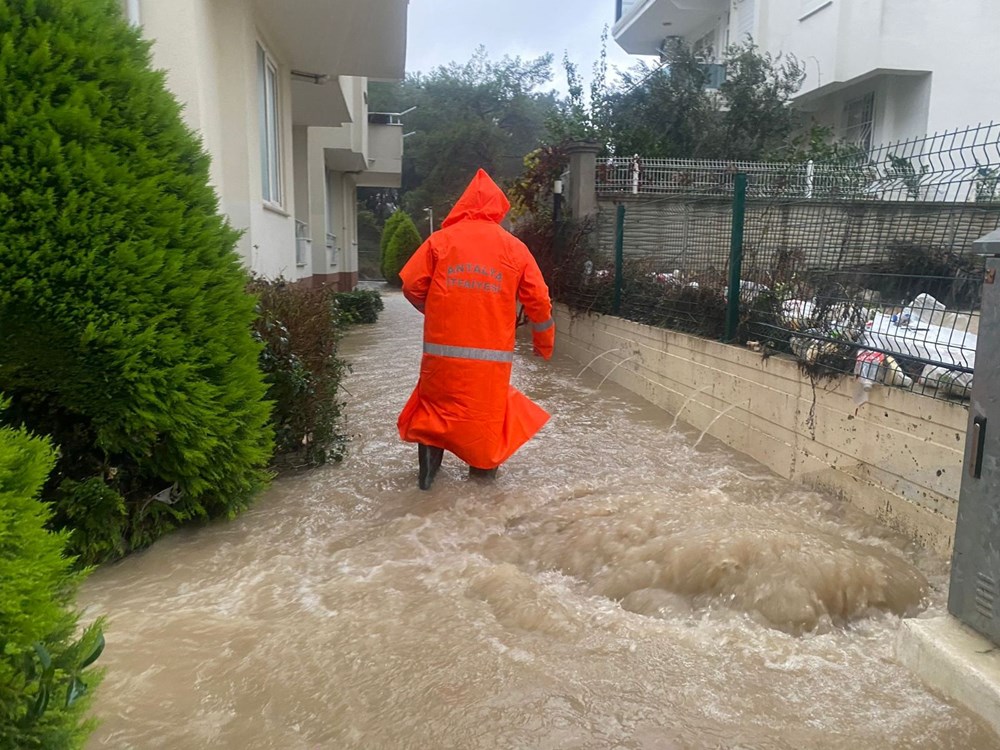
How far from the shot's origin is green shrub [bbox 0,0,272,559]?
3.00 m

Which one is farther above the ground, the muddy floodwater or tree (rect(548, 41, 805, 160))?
tree (rect(548, 41, 805, 160))

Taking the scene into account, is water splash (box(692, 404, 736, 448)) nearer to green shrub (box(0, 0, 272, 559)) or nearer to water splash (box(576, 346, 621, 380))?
water splash (box(576, 346, 621, 380))

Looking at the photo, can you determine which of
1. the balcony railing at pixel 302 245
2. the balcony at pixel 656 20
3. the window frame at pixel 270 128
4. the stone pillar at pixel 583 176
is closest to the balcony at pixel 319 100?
the window frame at pixel 270 128

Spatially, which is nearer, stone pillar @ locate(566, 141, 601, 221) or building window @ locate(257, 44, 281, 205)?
building window @ locate(257, 44, 281, 205)

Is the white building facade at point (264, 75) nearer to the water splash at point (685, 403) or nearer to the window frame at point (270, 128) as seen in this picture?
the window frame at point (270, 128)

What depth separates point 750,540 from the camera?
369 centimetres

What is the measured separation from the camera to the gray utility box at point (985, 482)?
2383mm

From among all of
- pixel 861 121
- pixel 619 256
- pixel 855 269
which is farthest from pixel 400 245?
pixel 855 269

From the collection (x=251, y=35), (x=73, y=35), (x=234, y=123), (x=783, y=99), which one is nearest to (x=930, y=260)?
(x=73, y=35)

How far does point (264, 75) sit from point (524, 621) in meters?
6.85

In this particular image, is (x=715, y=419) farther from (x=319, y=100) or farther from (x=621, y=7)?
(x=621, y=7)

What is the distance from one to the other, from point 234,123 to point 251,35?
37.9 inches

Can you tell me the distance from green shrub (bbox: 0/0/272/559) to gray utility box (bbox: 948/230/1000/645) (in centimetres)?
297

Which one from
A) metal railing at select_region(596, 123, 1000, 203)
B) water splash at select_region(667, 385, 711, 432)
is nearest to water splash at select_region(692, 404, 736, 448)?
water splash at select_region(667, 385, 711, 432)
